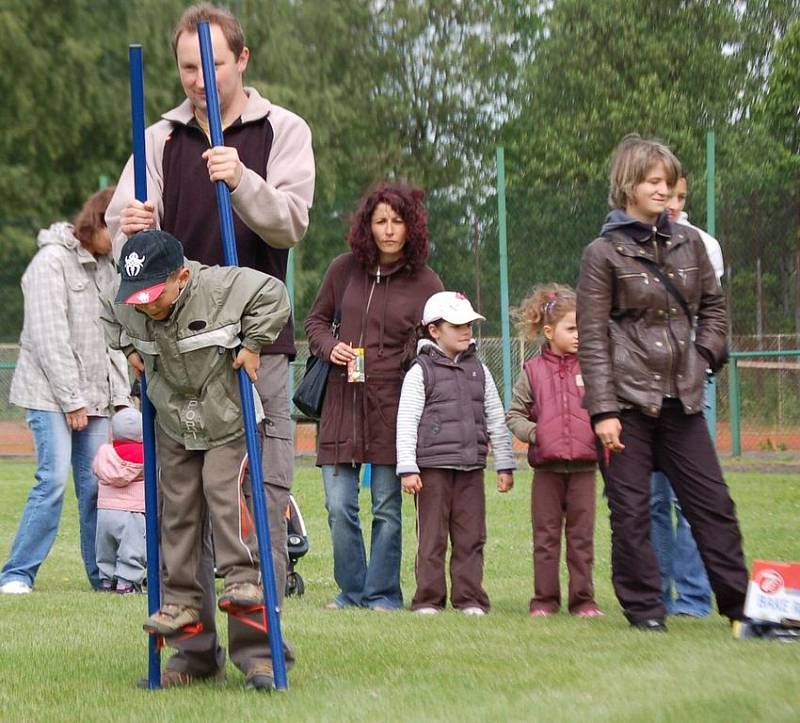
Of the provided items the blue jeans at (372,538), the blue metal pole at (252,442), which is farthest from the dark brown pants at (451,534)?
the blue metal pole at (252,442)

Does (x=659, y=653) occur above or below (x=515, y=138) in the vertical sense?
below

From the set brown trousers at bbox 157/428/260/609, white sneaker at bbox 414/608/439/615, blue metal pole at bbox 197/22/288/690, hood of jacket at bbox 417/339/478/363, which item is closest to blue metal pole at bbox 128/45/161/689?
brown trousers at bbox 157/428/260/609

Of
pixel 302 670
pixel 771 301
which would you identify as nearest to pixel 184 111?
pixel 302 670

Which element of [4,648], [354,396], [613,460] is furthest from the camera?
[354,396]

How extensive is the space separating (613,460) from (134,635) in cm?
206

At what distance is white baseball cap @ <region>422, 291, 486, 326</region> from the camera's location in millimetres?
7895

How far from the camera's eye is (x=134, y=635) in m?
6.60

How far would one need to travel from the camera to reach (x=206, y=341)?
16.6 feet

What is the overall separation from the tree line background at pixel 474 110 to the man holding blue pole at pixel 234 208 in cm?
1005

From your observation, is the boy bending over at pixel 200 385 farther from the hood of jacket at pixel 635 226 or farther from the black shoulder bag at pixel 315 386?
the black shoulder bag at pixel 315 386

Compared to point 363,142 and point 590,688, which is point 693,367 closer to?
point 590,688

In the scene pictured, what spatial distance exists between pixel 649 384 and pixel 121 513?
3.42 meters

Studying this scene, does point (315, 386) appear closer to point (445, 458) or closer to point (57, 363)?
point (445, 458)

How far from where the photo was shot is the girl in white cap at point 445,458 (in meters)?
7.86
